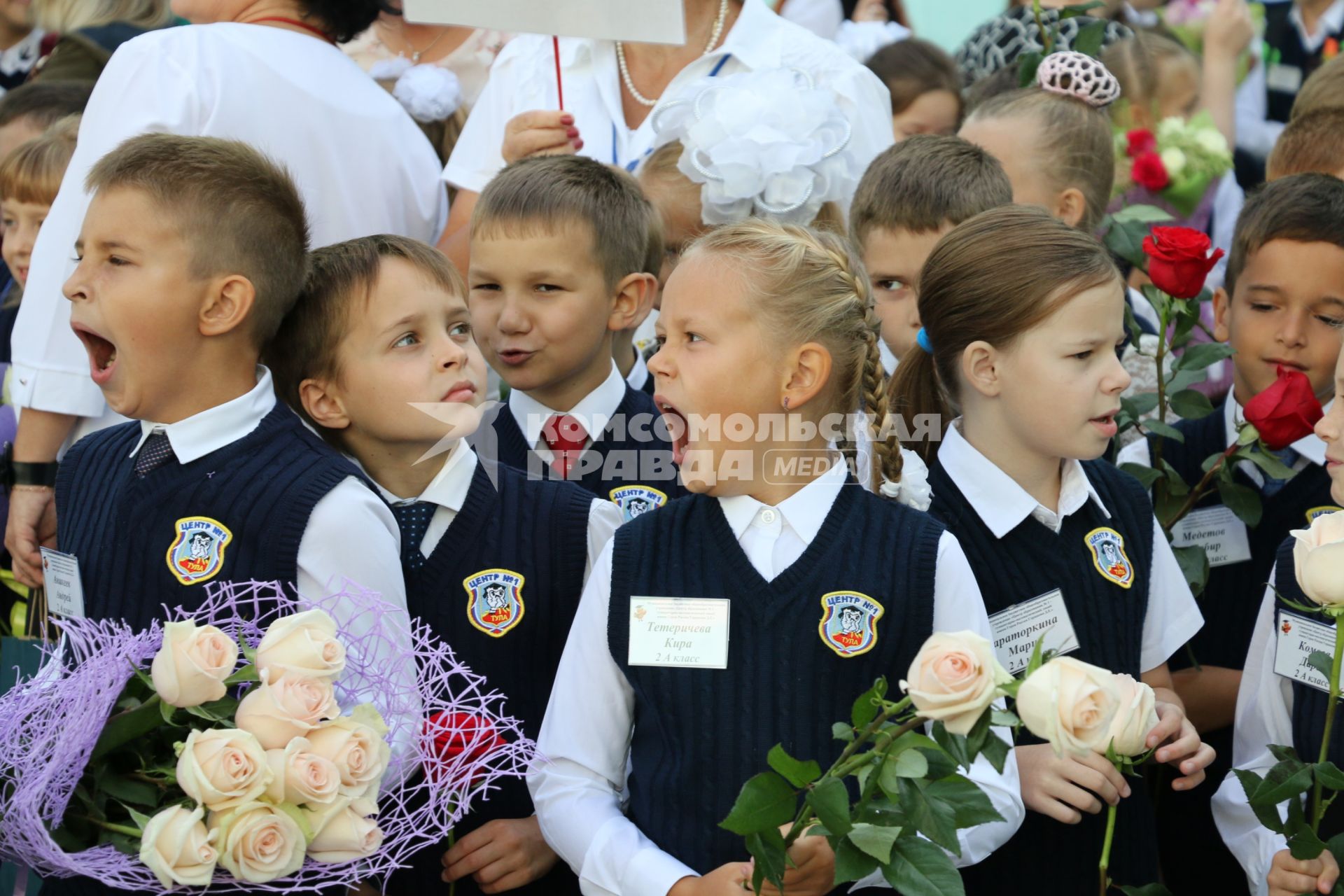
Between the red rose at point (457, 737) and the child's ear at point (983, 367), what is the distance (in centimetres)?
105

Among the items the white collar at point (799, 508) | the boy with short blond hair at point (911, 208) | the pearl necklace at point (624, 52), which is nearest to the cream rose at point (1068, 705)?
the white collar at point (799, 508)

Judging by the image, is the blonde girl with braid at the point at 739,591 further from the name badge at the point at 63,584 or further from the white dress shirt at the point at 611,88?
the white dress shirt at the point at 611,88

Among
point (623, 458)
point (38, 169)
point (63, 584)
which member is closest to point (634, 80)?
point (623, 458)

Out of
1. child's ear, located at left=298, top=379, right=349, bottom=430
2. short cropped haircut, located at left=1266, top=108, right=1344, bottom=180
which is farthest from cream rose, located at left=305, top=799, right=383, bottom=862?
short cropped haircut, located at left=1266, top=108, right=1344, bottom=180

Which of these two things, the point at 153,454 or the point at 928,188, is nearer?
the point at 153,454

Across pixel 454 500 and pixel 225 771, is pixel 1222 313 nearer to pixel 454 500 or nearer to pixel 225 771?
pixel 454 500

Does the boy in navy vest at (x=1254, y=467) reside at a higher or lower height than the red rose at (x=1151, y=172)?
lower

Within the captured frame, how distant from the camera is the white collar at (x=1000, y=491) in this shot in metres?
2.37

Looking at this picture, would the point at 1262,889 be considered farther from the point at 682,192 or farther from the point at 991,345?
Answer: the point at 682,192

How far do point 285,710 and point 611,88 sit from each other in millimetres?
2432

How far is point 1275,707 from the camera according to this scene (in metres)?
2.32

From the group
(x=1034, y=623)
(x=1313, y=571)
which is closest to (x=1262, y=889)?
(x=1034, y=623)

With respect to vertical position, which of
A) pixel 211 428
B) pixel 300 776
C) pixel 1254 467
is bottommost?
pixel 300 776

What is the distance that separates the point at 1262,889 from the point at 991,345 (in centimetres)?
98
